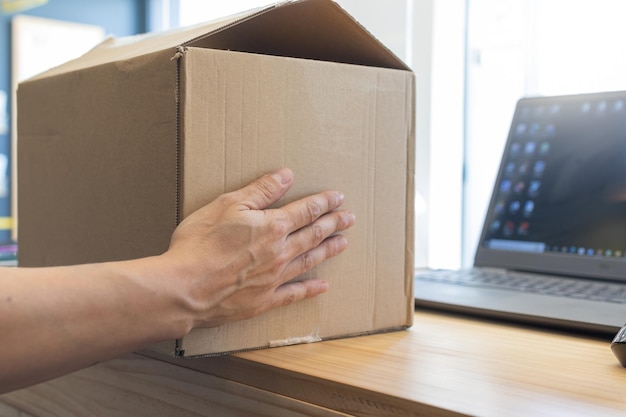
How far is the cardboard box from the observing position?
0.63 meters

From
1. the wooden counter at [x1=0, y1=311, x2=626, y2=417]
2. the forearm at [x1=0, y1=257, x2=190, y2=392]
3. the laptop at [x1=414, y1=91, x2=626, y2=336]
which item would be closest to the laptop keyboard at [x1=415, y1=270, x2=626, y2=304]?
the laptop at [x1=414, y1=91, x2=626, y2=336]

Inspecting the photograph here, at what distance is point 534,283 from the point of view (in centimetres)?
96

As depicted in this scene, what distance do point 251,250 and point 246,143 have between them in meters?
0.10

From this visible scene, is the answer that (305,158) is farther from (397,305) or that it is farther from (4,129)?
(4,129)

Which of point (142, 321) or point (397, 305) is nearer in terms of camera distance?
point (142, 321)

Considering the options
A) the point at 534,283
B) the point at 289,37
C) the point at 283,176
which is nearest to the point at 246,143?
the point at 283,176

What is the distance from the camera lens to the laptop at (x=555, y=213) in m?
0.96

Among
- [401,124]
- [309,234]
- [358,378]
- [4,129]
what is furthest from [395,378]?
[4,129]

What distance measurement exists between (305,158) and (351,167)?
0.19 feet

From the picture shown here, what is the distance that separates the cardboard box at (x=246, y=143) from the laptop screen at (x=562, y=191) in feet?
1.31

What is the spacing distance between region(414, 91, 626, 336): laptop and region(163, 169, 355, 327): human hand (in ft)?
0.81

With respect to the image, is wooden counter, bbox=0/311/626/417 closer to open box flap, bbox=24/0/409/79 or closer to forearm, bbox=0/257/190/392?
forearm, bbox=0/257/190/392

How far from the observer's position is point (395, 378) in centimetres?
54

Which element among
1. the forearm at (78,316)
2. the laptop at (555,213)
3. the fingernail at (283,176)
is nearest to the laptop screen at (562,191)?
the laptop at (555,213)
